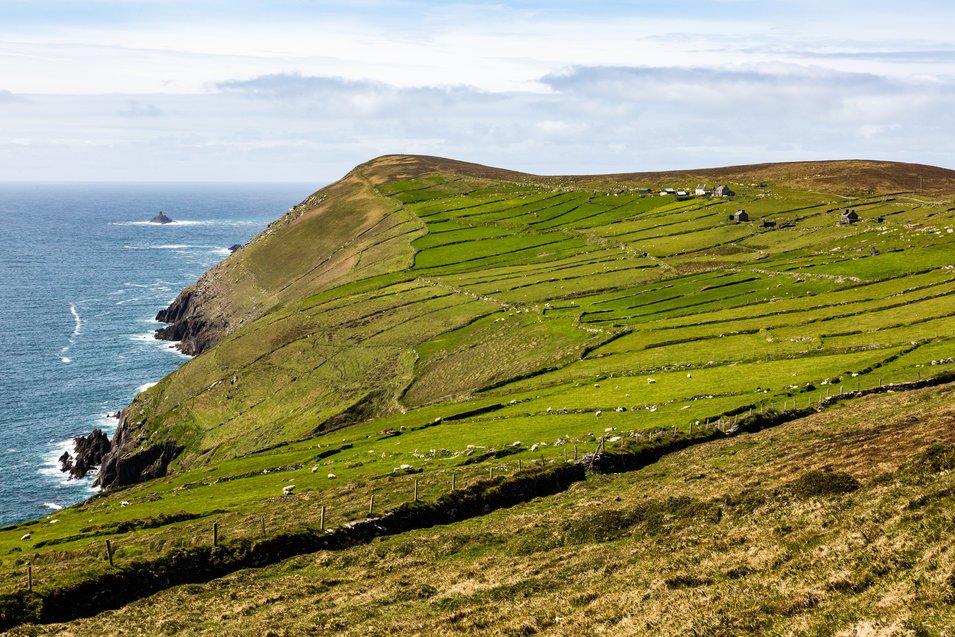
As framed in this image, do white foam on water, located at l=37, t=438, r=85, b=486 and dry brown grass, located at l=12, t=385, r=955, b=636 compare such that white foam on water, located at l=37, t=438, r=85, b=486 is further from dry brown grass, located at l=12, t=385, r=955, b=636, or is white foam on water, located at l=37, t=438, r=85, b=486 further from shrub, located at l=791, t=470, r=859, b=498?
shrub, located at l=791, t=470, r=859, b=498

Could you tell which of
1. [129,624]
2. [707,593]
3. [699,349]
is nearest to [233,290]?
[699,349]

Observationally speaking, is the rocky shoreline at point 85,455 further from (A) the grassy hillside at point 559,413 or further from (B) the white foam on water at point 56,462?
(A) the grassy hillside at point 559,413

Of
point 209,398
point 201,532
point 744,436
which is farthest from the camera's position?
point 209,398

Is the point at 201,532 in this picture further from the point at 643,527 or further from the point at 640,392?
the point at 640,392

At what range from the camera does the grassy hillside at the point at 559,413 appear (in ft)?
118

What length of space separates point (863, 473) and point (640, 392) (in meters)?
39.0

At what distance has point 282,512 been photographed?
2200 inches

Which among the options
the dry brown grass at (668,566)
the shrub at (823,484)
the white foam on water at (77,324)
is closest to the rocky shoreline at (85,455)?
the white foam on water at (77,324)

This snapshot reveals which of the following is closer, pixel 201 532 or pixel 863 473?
pixel 863 473

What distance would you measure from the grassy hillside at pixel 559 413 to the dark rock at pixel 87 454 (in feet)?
10.2

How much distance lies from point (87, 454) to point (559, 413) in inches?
2700

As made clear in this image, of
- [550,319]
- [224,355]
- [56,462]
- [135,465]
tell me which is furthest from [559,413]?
[224,355]

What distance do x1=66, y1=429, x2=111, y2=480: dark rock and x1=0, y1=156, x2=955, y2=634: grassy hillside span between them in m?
3.10

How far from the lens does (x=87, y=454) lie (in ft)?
370
